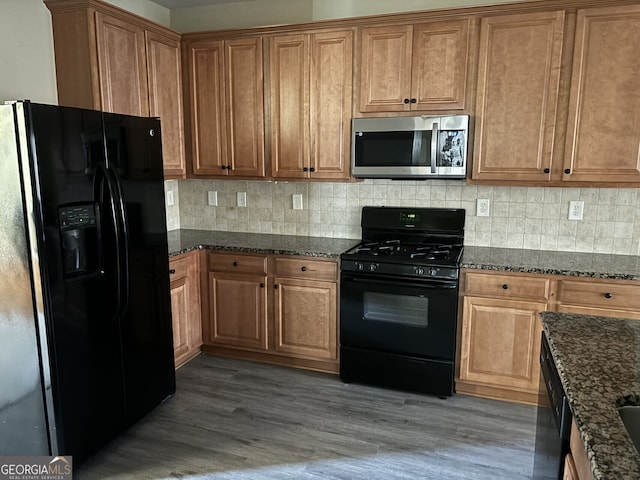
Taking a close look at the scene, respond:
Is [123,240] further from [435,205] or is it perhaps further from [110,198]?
[435,205]

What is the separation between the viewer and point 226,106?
137 inches

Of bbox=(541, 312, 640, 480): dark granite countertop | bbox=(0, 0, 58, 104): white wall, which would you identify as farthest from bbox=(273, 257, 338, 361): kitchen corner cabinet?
bbox=(0, 0, 58, 104): white wall

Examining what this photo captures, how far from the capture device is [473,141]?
3.00 m

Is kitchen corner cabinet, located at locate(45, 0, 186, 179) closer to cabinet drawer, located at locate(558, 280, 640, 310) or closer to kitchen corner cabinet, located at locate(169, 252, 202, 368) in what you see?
kitchen corner cabinet, located at locate(169, 252, 202, 368)

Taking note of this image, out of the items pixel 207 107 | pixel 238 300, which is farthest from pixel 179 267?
pixel 207 107

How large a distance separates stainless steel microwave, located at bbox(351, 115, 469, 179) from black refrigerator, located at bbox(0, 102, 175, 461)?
134cm

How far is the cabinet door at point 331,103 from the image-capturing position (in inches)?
125

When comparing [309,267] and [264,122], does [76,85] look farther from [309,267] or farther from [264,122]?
[309,267]

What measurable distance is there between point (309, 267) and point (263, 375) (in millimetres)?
839

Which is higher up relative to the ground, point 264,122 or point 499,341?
point 264,122

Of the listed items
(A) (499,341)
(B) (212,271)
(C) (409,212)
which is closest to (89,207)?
(B) (212,271)

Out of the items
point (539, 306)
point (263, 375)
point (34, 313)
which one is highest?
point (34, 313)

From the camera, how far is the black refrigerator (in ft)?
6.35

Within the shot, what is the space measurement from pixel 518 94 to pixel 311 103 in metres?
1.33
